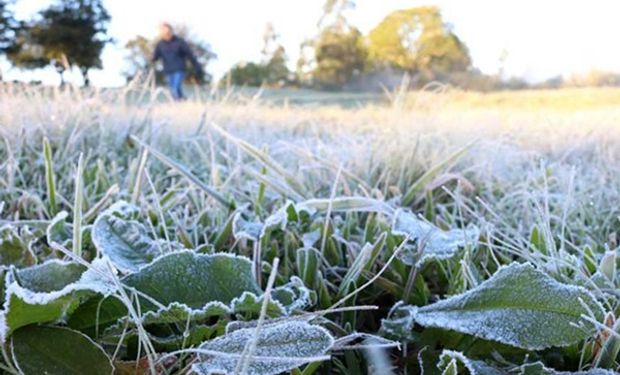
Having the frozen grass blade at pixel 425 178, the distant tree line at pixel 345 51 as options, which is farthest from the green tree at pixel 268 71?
the frozen grass blade at pixel 425 178

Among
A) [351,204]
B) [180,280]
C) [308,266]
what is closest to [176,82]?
[351,204]

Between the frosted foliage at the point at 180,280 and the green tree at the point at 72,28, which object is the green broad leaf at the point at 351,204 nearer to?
the frosted foliage at the point at 180,280

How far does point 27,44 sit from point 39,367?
43.0 feet

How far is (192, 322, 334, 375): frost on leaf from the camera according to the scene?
35cm

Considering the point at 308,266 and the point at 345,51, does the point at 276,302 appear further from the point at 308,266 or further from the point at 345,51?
the point at 345,51

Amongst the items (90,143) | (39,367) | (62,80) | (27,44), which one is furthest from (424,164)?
(27,44)

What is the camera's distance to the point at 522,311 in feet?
1.41

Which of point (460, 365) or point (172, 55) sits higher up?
point (172, 55)

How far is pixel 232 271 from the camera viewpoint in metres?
0.47

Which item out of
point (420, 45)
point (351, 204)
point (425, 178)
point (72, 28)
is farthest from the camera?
point (420, 45)

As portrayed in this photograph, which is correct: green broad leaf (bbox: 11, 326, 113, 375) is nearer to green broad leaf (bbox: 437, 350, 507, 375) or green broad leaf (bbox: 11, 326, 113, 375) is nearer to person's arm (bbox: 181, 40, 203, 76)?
green broad leaf (bbox: 437, 350, 507, 375)

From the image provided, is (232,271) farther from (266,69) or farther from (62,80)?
(266,69)

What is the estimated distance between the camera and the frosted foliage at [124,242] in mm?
535

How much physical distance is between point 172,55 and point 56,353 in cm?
542
